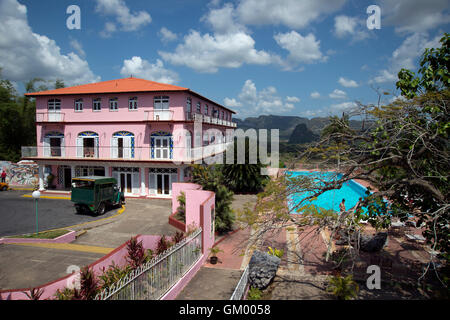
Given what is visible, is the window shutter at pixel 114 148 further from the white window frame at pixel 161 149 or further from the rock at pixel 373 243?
the rock at pixel 373 243

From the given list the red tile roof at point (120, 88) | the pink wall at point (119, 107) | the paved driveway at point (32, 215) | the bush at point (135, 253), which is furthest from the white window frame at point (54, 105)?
the bush at point (135, 253)

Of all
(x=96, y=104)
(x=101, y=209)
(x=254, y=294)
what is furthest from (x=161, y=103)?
(x=254, y=294)

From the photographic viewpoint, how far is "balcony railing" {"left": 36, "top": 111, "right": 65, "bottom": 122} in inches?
827

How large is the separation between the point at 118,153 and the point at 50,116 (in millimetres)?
6309

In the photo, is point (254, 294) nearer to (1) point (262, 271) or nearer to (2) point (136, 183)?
(1) point (262, 271)

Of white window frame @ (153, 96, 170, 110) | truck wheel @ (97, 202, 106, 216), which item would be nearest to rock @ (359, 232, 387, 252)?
truck wheel @ (97, 202, 106, 216)

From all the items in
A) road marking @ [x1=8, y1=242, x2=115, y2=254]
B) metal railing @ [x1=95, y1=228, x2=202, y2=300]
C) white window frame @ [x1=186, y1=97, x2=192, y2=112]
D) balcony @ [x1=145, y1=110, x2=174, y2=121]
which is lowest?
road marking @ [x1=8, y1=242, x2=115, y2=254]

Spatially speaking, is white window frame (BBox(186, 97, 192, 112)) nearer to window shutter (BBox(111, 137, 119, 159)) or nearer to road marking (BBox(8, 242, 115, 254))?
window shutter (BBox(111, 137, 119, 159))

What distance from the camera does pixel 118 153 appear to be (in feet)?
66.1

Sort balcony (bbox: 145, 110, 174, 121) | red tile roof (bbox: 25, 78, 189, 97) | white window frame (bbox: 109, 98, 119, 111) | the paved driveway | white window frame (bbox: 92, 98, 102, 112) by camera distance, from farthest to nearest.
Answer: white window frame (bbox: 92, 98, 102, 112) < white window frame (bbox: 109, 98, 119, 111) < red tile roof (bbox: 25, 78, 189, 97) < balcony (bbox: 145, 110, 174, 121) < the paved driveway

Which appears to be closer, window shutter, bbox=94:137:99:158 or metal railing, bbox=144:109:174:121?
metal railing, bbox=144:109:174:121

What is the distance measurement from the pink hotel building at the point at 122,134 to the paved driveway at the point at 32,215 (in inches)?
142

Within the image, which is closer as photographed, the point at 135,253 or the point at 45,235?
the point at 135,253

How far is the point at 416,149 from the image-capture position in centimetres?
617
